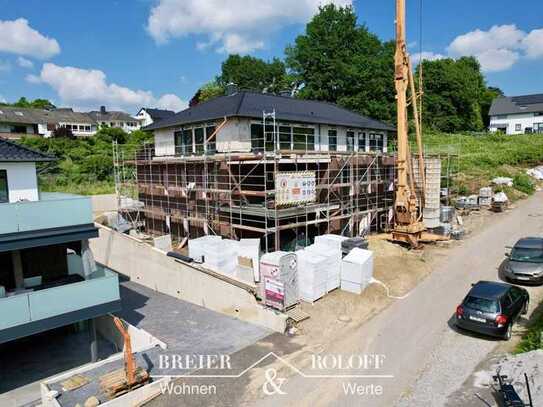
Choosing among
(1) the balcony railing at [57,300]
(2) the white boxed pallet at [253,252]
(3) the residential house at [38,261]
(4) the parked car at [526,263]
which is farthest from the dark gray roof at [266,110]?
(4) the parked car at [526,263]

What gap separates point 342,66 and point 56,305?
46.3 meters

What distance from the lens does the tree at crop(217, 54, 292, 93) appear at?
6550cm

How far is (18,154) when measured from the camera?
1350cm

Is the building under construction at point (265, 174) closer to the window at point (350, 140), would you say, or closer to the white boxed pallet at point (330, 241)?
the window at point (350, 140)

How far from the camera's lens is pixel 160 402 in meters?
10.8

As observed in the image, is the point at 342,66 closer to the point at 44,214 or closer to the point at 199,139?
the point at 199,139

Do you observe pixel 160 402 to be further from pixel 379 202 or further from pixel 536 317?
pixel 379 202

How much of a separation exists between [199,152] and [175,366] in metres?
14.2

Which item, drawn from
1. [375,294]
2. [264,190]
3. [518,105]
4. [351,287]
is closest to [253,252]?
[264,190]

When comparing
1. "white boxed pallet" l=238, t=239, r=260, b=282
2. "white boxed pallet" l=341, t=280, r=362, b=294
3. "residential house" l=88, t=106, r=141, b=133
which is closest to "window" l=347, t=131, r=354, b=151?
"white boxed pallet" l=238, t=239, r=260, b=282

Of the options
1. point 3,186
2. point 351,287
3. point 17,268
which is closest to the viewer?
point 3,186

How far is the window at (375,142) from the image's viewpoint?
30.7m

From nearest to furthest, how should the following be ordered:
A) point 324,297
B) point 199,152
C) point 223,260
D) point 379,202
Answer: point 324,297, point 223,260, point 199,152, point 379,202

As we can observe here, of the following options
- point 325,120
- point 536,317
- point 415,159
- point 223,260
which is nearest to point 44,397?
point 223,260
